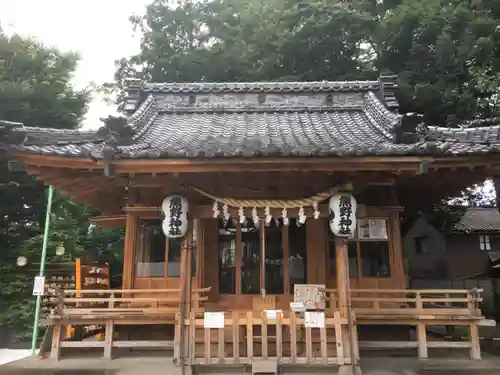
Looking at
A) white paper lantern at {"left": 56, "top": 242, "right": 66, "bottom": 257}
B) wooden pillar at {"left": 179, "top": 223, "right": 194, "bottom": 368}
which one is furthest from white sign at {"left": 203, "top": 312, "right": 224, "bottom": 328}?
white paper lantern at {"left": 56, "top": 242, "right": 66, "bottom": 257}

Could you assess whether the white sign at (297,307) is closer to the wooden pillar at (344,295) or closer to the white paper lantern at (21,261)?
the wooden pillar at (344,295)

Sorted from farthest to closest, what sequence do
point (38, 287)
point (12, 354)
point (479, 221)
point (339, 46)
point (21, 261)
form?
point (479, 221) → point (339, 46) → point (21, 261) → point (12, 354) → point (38, 287)

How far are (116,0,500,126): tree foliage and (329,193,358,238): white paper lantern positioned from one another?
447 inches

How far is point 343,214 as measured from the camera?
7137mm

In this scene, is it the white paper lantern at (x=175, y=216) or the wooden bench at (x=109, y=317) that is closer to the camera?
the white paper lantern at (x=175, y=216)

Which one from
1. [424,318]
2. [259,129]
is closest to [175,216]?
[259,129]

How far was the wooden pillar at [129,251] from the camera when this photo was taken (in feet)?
30.1

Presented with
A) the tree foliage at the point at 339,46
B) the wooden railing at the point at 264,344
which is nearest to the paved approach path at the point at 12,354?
the wooden railing at the point at 264,344

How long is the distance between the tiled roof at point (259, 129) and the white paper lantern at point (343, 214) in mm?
919

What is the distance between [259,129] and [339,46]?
1510 cm

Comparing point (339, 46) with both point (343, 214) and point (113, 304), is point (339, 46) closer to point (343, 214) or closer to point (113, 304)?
point (343, 214)

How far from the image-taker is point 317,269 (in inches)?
340

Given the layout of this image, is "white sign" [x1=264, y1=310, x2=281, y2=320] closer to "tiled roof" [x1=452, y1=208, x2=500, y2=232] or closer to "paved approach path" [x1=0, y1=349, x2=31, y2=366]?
"paved approach path" [x1=0, y1=349, x2=31, y2=366]

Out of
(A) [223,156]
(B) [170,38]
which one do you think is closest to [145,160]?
(A) [223,156]
